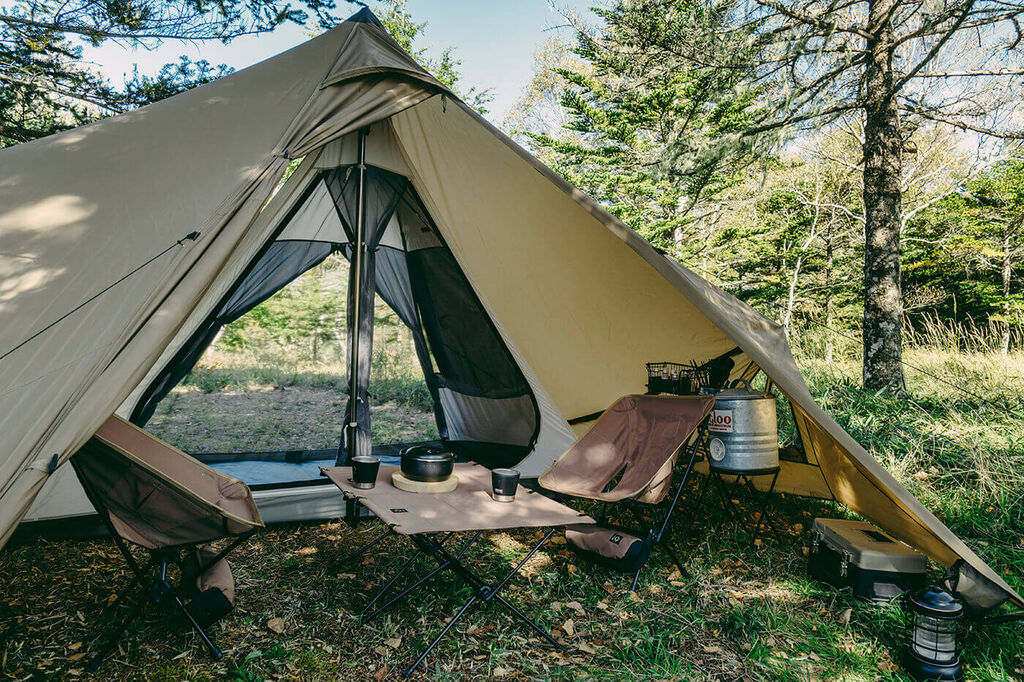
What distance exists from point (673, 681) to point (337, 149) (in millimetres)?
2749

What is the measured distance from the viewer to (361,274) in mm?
3037

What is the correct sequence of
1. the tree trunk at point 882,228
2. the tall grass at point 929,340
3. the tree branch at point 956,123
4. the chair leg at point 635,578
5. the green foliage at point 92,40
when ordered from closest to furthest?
the chair leg at point 635,578, the green foliage at point 92,40, the tree trunk at point 882,228, the tree branch at point 956,123, the tall grass at point 929,340

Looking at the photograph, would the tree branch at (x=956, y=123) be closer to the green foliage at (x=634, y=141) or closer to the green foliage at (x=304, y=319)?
the green foliage at (x=634, y=141)

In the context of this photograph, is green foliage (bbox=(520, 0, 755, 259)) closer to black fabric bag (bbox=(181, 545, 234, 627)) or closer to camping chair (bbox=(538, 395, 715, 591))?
camping chair (bbox=(538, 395, 715, 591))

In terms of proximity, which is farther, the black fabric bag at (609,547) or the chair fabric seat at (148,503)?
the black fabric bag at (609,547)

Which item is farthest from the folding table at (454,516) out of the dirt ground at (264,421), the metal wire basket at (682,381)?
the dirt ground at (264,421)

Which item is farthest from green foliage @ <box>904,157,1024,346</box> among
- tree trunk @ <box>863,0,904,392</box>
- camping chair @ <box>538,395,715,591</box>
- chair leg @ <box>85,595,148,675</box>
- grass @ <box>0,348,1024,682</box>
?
chair leg @ <box>85,595,148,675</box>

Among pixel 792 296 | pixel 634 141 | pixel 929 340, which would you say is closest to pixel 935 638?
pixel 929 340

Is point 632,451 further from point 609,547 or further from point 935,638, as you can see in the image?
point 935,638

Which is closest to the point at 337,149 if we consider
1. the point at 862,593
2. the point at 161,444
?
the point at 161,444

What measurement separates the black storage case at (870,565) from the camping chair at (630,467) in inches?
23.9

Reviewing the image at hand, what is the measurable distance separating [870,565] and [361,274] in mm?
2593

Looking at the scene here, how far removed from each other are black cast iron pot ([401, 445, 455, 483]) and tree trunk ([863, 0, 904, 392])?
12.5 feet

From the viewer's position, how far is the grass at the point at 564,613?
1.85m
